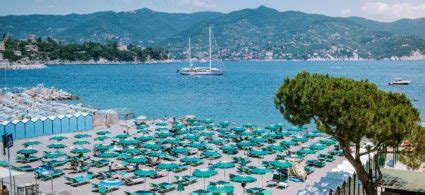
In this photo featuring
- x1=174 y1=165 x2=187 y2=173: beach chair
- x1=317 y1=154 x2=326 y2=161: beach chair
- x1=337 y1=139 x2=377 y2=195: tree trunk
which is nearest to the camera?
x1=337 y1=139 x2=377 y2=195: tree trunk

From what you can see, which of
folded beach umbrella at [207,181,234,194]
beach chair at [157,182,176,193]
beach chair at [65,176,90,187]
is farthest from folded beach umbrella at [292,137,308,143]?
beach chair at [65,176,90,187]

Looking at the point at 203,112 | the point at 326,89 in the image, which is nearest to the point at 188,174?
the point at 326,89

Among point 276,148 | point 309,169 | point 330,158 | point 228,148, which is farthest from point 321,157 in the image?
point 228,148

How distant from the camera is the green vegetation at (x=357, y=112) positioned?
12781 millimetres

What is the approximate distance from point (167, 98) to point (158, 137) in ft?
183

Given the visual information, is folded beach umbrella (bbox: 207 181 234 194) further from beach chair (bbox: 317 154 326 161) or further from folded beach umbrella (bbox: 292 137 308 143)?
folded beach umbrella (bbox: 292 137 308 143)

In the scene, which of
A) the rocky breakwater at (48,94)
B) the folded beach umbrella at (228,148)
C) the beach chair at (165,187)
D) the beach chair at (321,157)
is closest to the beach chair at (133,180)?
the beach chair at (165,187)

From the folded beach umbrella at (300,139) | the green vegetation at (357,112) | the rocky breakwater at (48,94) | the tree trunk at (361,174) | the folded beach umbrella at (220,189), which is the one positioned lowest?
the rocky breakwater at (48,94)

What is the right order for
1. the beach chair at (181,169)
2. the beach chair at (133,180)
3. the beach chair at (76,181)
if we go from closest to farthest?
1. the beach chair at (76,181)
2. the beach chair at (133,180)
3. the beach chair at (181,169)

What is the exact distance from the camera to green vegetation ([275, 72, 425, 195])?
41.9 feet

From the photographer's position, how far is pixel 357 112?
13.1m

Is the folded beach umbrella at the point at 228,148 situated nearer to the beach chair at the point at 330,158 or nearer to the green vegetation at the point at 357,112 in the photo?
the beach chair at the point at 330,158

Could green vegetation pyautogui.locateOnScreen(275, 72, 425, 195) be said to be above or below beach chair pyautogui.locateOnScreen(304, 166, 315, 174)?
above

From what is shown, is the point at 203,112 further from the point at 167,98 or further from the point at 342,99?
the point at 342,99
